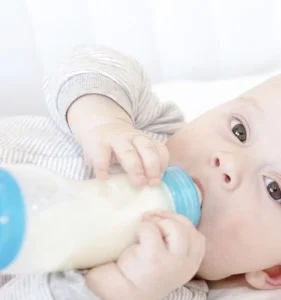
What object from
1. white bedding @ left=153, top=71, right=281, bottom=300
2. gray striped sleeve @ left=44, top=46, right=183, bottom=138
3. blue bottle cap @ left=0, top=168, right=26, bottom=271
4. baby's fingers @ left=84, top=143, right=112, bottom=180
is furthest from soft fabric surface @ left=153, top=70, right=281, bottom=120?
blue bottle cap @ left=0, top=168, right=26, bottom=271

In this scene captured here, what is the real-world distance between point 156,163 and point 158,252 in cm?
9

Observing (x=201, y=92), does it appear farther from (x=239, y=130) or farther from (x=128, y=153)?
(x=128, y=153)

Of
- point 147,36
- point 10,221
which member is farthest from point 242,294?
point 147,36

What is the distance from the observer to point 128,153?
71cm

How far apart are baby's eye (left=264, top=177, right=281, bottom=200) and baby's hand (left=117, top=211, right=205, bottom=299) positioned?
0.15 metres

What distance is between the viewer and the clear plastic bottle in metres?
0.59

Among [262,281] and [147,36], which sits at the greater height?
[147,36]

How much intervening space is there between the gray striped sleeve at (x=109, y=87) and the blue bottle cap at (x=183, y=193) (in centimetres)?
19

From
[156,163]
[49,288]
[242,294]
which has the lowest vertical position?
[242,294]

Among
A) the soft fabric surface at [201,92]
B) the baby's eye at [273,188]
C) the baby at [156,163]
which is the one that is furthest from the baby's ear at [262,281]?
the soft fabric surface at [201,92]

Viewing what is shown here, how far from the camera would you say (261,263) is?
824 mm

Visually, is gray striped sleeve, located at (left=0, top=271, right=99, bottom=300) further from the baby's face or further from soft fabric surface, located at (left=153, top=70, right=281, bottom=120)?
soft fabric surface, located at (left=153, top=70, right=281, bottom=120)

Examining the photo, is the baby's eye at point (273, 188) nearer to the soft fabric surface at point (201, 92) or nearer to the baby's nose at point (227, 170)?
the baby's nose at point (227, 170)

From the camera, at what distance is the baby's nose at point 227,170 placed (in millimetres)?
767
